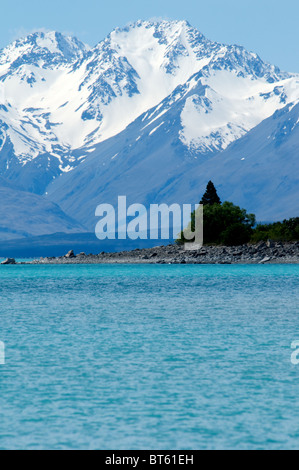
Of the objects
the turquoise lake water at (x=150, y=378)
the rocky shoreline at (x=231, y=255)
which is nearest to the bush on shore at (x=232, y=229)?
the rocky shoreline at (x=231, y=255)

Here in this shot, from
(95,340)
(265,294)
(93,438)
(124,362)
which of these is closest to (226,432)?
(93,438)

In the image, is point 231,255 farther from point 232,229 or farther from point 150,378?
point 150,378

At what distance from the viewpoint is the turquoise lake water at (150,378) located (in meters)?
24.2

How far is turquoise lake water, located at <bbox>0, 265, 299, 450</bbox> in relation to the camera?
24.2 metres

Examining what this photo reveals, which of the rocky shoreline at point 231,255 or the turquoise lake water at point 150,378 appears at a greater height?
the rocky shoreline at point 231,255

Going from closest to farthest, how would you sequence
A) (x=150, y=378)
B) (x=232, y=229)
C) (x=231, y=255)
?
(x=150, y=378) → (x=231, y=255) → (x=232, y=229)

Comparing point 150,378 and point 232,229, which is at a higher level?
point 232,229

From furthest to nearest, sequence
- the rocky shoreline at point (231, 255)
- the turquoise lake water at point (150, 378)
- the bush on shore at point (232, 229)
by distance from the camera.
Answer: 1. the bush on shore at point (232, 229)
2. the rocky shoreline at point (231, 255)
3. the turquoise lake water at point (150, 378)

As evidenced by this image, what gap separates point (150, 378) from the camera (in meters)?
31.9

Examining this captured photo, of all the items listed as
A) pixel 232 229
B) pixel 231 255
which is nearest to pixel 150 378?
pixel 231 255

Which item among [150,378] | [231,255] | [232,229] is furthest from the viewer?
[232,229]

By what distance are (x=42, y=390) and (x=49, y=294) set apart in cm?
5195

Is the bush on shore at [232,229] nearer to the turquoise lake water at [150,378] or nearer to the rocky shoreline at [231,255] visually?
the rocky shoreline at [231,255]

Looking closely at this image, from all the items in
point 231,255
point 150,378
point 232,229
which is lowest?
point 150,378
